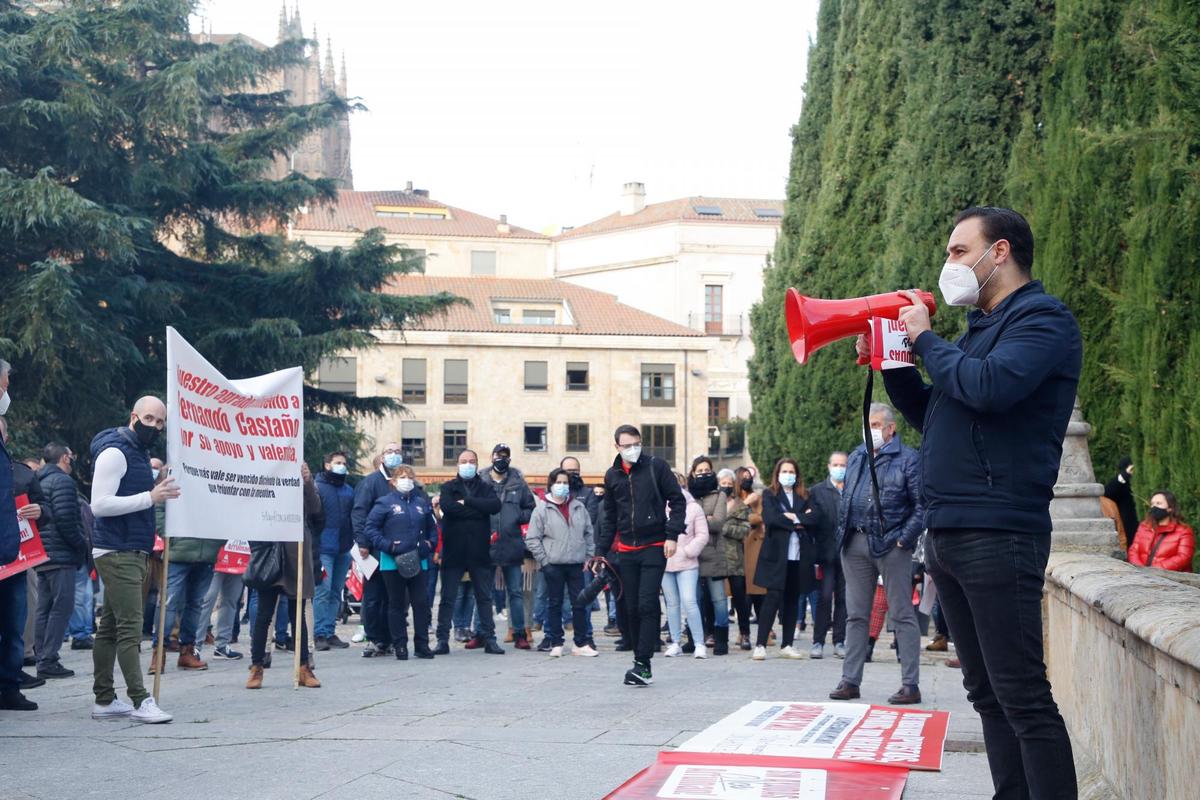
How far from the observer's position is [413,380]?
228ft

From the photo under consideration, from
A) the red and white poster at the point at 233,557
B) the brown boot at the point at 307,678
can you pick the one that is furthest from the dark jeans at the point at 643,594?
the red and white poster at the point at 233,557

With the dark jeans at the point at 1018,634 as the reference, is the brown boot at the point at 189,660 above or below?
below

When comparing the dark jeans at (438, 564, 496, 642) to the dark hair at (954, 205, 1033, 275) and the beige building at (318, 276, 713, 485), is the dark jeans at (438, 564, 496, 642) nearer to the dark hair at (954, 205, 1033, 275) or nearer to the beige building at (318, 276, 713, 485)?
the dark hair at (954, 205, 1033, 275)

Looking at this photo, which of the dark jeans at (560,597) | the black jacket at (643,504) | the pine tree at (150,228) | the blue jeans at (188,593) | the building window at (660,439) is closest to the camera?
the black jacket at (643,504)

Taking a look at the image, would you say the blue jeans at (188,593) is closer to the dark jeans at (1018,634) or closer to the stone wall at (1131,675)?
the stone wall at (1131,675)

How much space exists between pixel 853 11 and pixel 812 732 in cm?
1987

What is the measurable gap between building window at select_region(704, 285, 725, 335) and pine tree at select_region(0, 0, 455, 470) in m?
50.7

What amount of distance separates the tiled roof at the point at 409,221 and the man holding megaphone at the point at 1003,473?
84.2 meters

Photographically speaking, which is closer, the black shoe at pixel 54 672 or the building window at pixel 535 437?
the black shoe at pixel 54 672

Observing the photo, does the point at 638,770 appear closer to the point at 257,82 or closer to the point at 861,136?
the point at 861,136

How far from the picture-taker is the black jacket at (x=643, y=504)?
38.1 ft

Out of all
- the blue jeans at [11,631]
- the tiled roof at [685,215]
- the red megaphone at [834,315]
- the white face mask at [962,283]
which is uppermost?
the tiled roof at [685,215]

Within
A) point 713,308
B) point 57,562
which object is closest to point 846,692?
point 57,562

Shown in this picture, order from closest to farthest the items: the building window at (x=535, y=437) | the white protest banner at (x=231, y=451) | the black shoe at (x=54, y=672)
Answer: the white protest banner at (x=231, y=451) < the black shoe at (x=54, y=672) < the building window at (x=535, y=437)
